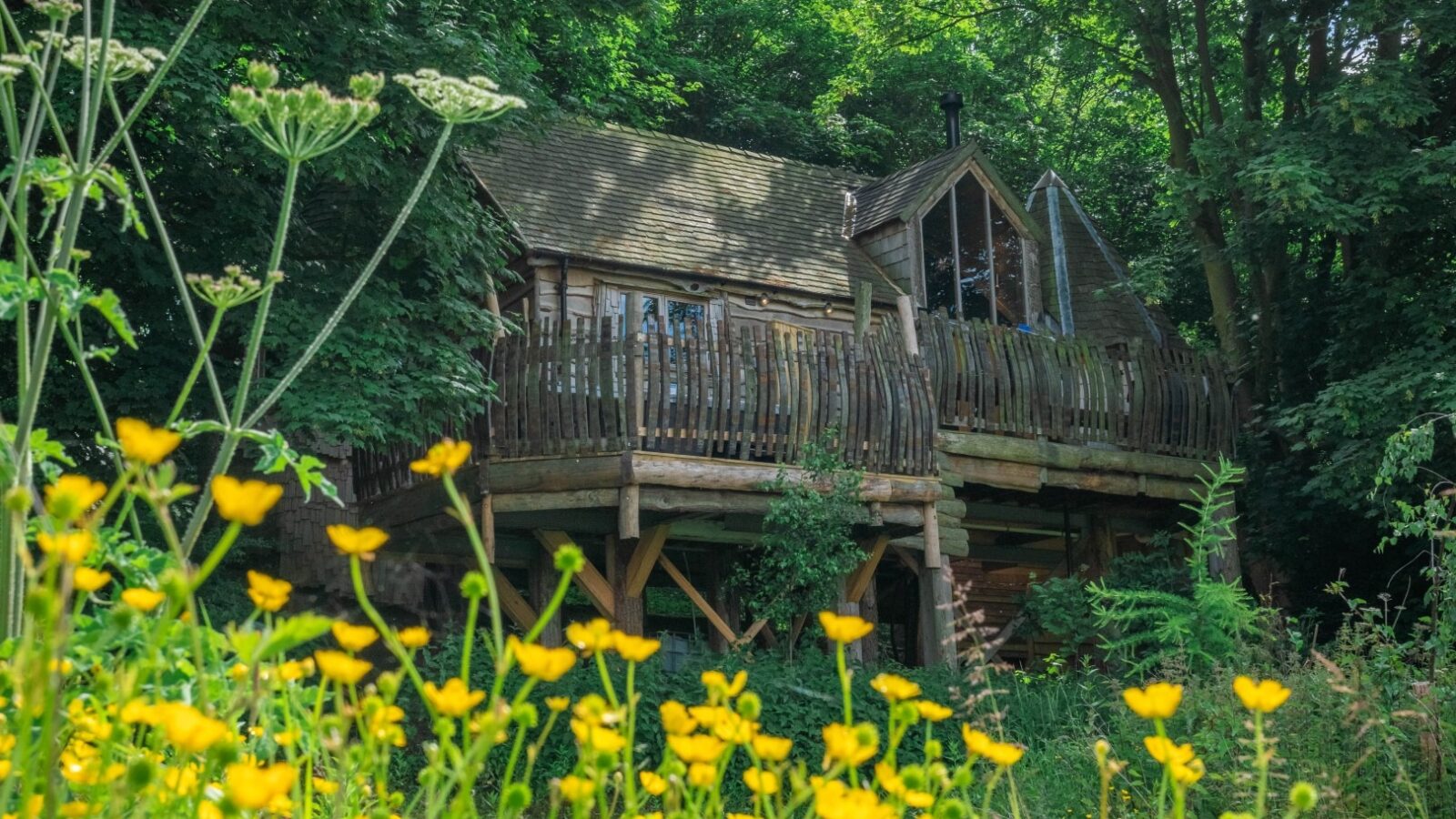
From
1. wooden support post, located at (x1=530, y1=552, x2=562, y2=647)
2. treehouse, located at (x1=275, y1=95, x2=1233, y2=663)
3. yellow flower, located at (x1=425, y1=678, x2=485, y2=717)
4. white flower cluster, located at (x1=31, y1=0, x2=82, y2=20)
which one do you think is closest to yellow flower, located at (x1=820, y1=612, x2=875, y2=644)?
yellow flower, located at (x1=425, y1=678, x2=485, y2=717)

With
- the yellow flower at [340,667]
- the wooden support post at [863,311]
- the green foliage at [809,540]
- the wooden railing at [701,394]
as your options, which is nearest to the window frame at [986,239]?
the wooden support post at [863,311]

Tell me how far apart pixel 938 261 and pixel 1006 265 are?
0.85 metres

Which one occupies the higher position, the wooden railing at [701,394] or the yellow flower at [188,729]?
the wooden railing at [701,394]

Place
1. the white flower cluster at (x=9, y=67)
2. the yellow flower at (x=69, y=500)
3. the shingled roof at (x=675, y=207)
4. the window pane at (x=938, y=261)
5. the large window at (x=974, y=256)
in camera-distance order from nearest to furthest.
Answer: the yellow flower at (x=69, y=500), the white flower cluster at (x=9, y=67), the shingled roof at (x=675, y=207), the large window at (x=974, y=256), the window pane at (x=938, y=261)

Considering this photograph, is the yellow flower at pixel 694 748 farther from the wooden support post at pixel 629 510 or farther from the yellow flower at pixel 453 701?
the wooden support post at pixel 629 510

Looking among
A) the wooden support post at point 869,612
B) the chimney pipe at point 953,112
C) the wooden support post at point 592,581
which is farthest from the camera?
the chimney pipe at point 953,112

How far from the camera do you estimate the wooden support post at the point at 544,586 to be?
1528 cm

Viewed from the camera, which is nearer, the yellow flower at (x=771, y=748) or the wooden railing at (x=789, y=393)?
the yellow flower at (x=771, y=748)

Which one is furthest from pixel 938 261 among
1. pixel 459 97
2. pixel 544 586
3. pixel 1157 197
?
pixel 459 97

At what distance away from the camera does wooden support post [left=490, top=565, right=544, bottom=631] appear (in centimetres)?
1455

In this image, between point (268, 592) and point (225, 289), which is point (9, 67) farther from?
point (268, 592)

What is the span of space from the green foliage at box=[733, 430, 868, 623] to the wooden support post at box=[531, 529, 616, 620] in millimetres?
1516

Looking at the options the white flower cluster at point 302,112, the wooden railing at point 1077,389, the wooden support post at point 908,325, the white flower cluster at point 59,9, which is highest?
the wooden support post at point 908,325

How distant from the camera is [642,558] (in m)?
14.6
